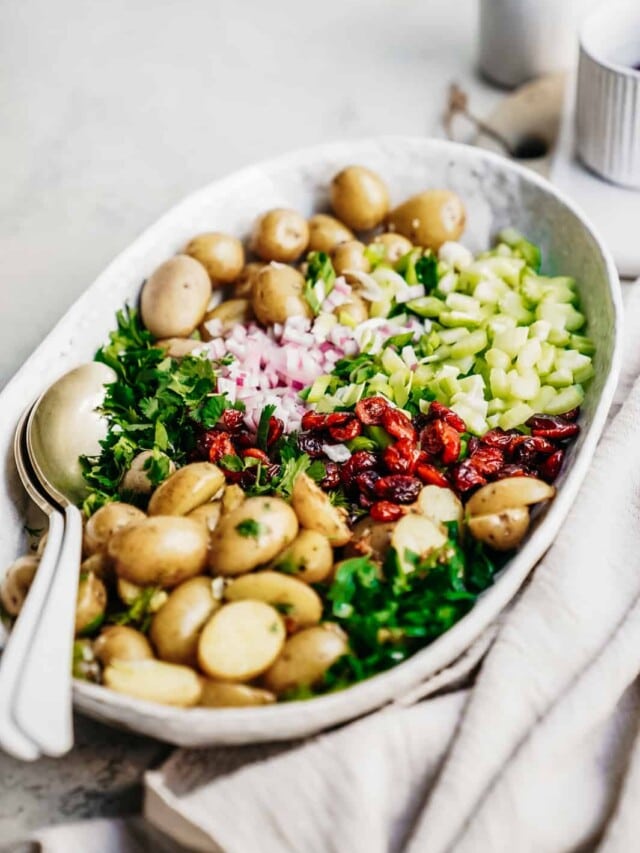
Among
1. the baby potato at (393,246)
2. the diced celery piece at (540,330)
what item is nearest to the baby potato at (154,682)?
the diced celery piece at (540,330)

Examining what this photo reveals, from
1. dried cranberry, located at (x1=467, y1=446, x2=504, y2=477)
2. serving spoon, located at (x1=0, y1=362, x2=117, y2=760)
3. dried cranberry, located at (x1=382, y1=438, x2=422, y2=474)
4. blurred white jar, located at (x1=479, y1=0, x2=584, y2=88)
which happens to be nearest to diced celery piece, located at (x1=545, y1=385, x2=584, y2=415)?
dried cranberry, located at (x1=467, y1=446, x2=504, y2=477)

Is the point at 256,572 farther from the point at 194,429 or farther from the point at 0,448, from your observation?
the point at 0,448

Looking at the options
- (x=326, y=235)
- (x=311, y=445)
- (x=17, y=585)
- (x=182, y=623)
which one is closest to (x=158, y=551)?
(x=182, y=623)

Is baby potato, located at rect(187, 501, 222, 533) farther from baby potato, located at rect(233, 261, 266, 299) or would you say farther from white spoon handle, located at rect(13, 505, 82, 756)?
baby potato, located at rect(233, 261, 266, 299)

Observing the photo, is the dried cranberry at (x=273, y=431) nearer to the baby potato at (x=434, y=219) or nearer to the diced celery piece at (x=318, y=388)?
the diced celery piece at (x=318, y=388)

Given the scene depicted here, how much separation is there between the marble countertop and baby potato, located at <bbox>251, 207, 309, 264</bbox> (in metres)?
0.35

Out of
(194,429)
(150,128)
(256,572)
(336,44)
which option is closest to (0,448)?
(194,429)

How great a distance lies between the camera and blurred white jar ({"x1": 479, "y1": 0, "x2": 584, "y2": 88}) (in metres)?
1.87

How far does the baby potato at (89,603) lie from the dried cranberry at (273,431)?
30 cm

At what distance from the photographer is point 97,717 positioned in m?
0.93

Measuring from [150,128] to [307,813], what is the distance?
1516 mm

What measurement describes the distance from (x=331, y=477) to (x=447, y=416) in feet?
0.55

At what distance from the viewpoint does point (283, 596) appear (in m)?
0.96

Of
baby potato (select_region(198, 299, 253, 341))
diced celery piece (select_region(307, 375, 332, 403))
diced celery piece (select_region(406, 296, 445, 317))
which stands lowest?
diced celery piece (select_region(307, 375, 332, 403))
